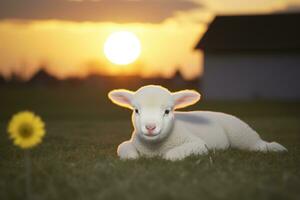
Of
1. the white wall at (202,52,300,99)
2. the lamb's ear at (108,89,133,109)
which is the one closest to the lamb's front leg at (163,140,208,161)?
the lamb's ear at (108,89,133,109)

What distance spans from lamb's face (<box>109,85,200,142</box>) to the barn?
27827 mm

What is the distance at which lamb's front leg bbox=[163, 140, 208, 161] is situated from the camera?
7809 millimetres

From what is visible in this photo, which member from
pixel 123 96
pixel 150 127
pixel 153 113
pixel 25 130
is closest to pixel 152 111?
pixel 153 113

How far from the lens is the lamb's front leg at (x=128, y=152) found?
8.03m

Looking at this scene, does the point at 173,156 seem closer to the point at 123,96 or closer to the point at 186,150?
the point at 186,150

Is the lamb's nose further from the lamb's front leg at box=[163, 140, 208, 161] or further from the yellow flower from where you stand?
the yellow flower

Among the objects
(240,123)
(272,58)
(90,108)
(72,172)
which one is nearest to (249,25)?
(272,58)

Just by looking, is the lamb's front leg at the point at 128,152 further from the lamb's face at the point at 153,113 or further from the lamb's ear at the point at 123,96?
the lamb's ear at the point at 123,96

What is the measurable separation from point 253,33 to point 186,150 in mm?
29315

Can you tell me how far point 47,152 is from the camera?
9.55 metres

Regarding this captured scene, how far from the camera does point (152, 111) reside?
7.60 metres

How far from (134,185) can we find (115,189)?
243mm

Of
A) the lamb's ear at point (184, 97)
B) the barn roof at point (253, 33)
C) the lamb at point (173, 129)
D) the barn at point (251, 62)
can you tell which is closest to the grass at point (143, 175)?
the lamb at point (173, 129)

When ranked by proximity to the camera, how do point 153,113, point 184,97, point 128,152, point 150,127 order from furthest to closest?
point 184,97
point 128,152
point 153,113
point 150,127
